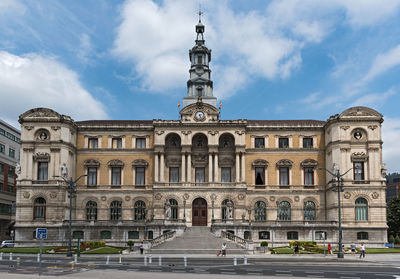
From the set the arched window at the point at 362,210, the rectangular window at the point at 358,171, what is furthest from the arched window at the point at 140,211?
the rectangular window at the point at 358,171

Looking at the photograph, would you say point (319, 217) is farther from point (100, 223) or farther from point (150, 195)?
point (100, 223)

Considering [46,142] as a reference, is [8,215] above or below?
below

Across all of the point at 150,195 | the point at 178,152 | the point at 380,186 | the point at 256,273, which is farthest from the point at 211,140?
the point at 256,273

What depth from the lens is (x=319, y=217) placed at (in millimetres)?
76438

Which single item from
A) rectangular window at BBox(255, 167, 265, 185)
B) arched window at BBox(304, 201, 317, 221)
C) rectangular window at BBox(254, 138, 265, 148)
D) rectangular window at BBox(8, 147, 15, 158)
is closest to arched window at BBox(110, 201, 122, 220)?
rectangular window at BBox(255, 167, 265, 185)

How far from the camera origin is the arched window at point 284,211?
77000mm

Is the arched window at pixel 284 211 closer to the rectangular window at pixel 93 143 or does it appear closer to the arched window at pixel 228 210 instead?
the arched window at pixel 228 210

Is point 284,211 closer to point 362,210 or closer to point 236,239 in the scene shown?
point 362,210

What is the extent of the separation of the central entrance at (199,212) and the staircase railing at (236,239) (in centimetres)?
1048

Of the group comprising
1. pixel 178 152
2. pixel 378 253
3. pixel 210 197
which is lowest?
Result: pixel 378 253

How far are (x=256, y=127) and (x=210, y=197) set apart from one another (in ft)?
44.0

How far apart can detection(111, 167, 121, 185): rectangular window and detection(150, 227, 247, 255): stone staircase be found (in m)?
16.0

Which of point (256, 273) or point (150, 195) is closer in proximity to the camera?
point (256, 273)

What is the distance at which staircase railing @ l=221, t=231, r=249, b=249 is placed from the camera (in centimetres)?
6052
